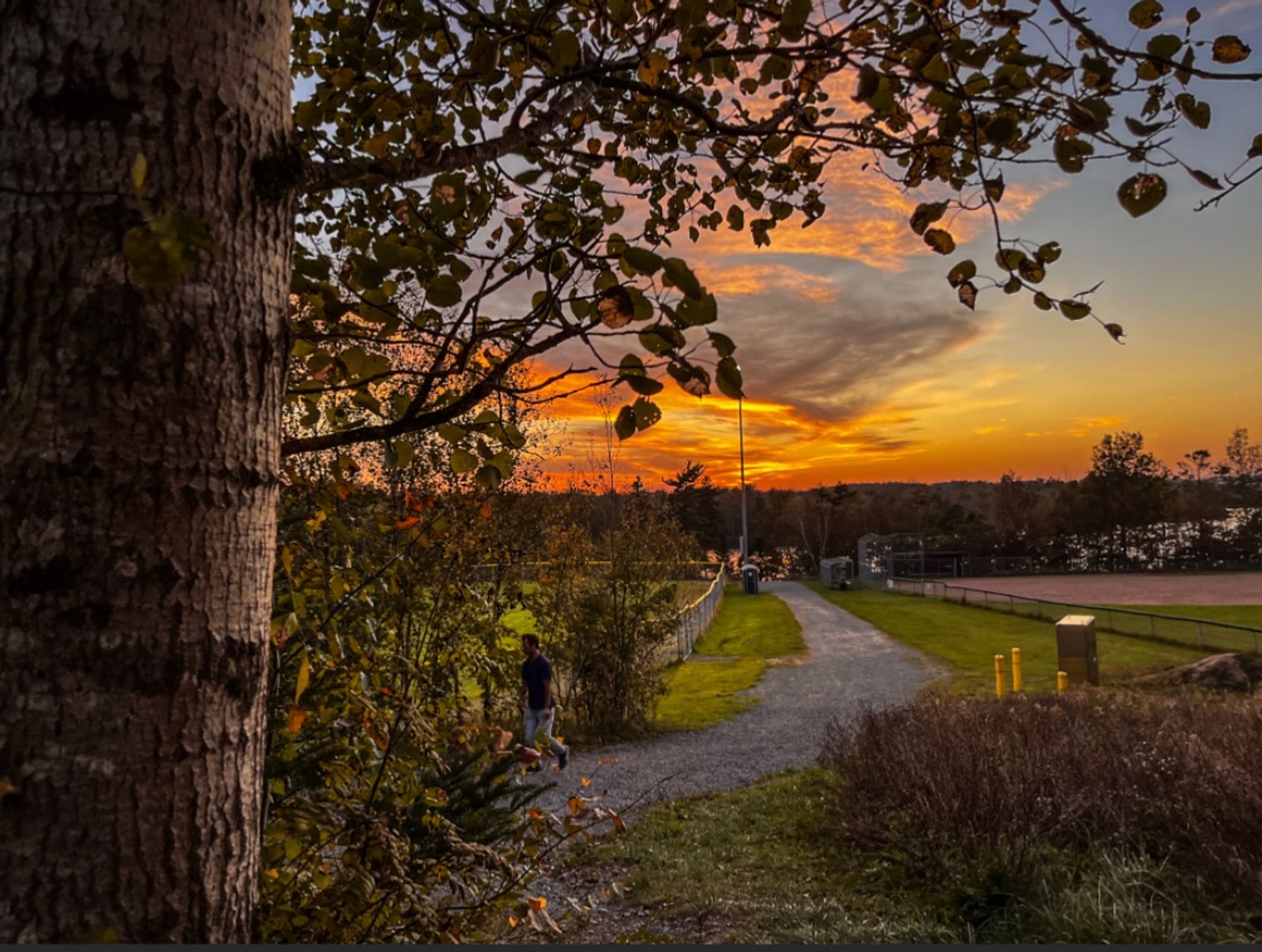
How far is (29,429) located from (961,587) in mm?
43186

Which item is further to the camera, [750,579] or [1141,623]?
[750,579]

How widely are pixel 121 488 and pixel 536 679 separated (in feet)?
37.0

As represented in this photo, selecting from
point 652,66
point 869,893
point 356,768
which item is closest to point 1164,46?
point 652,66

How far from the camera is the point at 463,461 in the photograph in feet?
6.97

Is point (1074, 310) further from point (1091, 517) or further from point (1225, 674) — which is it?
point (1091, 517)

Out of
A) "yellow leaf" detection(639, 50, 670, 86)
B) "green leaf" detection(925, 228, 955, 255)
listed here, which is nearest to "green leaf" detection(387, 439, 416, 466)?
"yellow leaf" detection(639, 50, 670, 86)

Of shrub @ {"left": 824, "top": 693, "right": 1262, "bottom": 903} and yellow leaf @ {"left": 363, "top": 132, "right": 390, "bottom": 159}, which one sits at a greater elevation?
yellow leaf @ {"left": 363, "top": 132, "right": 390, "bottom": 159}

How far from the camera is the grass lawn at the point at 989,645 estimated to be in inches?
715

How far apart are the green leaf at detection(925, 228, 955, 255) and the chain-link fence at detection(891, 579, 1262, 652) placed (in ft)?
64.2

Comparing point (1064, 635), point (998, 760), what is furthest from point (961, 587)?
point (998, 760)

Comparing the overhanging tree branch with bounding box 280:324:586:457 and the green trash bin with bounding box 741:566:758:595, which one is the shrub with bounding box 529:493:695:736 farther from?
the green trash bin with bounding box 741:566:758:595

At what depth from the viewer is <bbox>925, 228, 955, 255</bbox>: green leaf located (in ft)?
7.49

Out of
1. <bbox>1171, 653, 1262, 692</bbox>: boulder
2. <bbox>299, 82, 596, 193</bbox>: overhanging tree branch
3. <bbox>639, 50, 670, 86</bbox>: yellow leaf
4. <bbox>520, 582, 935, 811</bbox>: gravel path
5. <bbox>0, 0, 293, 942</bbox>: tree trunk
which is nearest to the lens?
<bbox>0, 0, 293, 942</bbox>: tree trunk

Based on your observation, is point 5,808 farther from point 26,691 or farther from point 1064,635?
point 1064,635
